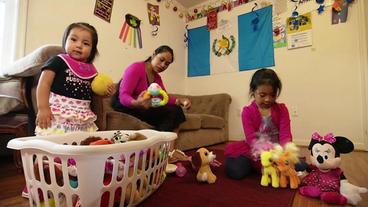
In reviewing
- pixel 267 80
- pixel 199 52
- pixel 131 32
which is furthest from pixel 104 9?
pixel 267 80

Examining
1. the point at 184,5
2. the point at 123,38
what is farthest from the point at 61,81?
the point at 184,5

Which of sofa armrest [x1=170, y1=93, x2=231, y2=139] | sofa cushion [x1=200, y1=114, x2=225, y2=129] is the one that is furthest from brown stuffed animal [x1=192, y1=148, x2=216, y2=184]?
sofa armrest [x1=170, y1=93, x2=231, y2=139]

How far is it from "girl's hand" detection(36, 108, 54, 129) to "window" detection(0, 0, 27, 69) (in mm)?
919

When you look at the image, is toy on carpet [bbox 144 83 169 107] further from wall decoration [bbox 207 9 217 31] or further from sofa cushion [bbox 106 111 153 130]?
wall decoration [bbox 207 9 217 31]

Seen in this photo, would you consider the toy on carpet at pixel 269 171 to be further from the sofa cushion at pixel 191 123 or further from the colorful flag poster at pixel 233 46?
the colorful flag poster at pixel 233 46

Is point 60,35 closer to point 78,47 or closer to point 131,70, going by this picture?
point 131,70

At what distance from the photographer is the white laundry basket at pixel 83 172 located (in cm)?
44

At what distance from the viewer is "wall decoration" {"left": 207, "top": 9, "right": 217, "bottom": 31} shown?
2.72 metres

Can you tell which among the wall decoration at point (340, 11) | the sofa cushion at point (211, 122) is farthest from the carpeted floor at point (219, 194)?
the wall decoration at point (340, 11)

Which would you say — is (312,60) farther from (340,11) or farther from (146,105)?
(146,105)

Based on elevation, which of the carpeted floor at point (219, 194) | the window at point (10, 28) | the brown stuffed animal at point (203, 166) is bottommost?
the carpeted floor at point (219, 194)

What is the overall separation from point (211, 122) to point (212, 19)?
1477 millimetres

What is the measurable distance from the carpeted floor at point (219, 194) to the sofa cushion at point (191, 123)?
715 millimetres

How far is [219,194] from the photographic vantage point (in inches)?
27.5
